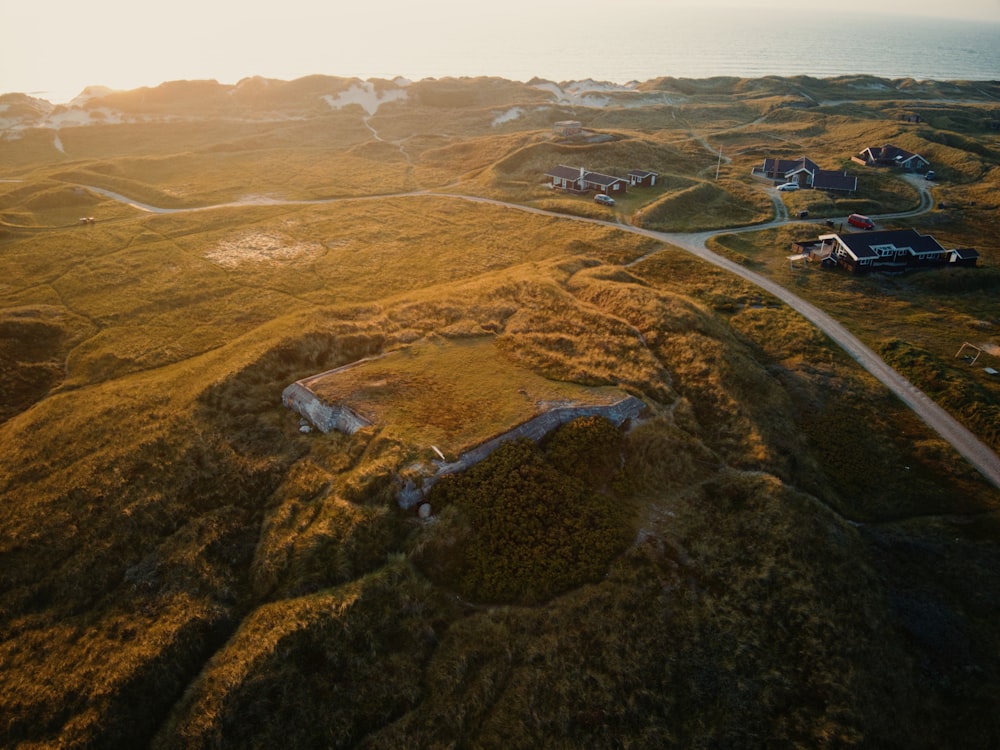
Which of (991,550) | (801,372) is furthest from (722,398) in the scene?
(991,550)

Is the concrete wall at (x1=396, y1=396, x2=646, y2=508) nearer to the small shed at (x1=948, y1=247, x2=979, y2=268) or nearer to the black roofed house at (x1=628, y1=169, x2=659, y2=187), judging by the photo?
the small shed at (x1=948, y1=247, x2=979, y2=268)

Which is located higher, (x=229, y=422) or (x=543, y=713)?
(x=229, y=422)

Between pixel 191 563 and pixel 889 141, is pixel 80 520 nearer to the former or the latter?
pixel 191 563

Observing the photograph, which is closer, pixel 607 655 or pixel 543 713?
pixel 543 713

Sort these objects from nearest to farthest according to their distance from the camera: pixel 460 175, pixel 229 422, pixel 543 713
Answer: pixel 543 713
pixel 229 422
pixel 460 175

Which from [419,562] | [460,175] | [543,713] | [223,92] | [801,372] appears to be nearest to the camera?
[543,713]

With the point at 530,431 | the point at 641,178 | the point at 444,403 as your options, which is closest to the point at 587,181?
the point at 641,178

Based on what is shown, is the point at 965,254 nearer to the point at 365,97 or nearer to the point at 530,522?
the point at 530,522
